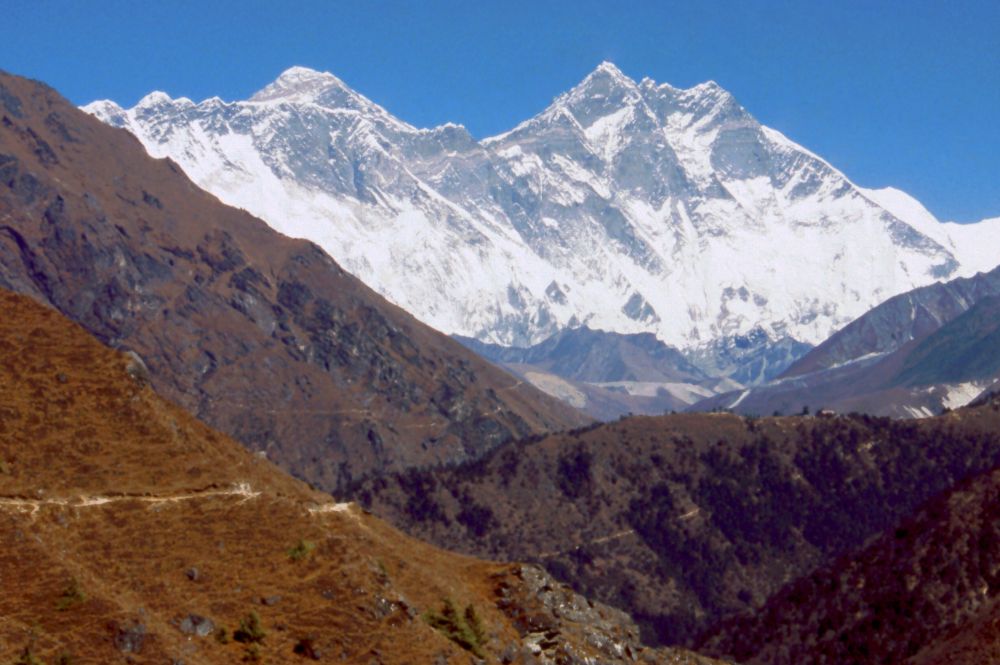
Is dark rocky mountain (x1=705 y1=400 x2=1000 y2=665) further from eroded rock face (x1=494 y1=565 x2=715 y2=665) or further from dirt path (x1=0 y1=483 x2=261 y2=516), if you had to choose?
dirt path (x1=0 y1=483 x2=261 y2=516)

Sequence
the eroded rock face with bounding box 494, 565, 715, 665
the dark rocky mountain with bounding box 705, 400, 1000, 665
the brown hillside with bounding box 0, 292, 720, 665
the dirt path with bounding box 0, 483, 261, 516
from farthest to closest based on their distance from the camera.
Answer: the dark rocky mountain with bounding box 705, 400, 1000, 665, the eroded rock face with bounding box 494, 565, 715, 665, the dirt path with bounding box 0, 483, 261, 516, the brown hillside with bounding box 0, 292, 720, 665

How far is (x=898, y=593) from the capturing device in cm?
16062

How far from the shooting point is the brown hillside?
266 ft

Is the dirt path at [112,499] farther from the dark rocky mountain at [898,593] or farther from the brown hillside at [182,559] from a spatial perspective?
the dark rocky mountain at [898,593]

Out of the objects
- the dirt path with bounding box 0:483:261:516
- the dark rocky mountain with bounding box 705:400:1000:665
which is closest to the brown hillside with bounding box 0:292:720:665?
the dirt path with bounding box 0:483:261:516

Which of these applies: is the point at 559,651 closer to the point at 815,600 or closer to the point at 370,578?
the point at 370,578

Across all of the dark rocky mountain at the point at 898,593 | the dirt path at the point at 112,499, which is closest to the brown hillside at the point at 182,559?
the dirt path at the point at 112,499

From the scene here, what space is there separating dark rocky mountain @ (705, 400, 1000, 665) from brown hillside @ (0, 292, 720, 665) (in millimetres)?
53854

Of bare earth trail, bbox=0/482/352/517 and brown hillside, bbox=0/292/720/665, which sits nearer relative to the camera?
brown hillside, bbox=0/292/720/665

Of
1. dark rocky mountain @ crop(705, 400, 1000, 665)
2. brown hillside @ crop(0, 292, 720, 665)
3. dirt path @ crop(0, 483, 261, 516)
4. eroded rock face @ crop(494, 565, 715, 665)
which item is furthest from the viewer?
dark rocky mountain @ crop(705, 400, 1000, 665)

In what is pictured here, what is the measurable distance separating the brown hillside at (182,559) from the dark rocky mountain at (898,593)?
5385 cm

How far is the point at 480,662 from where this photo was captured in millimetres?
88625

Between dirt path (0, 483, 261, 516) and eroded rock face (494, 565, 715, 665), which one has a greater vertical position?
dirt path (0, 483, 261, 516)

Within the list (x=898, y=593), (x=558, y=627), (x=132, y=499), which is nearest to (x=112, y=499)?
(x=132, y=499)
